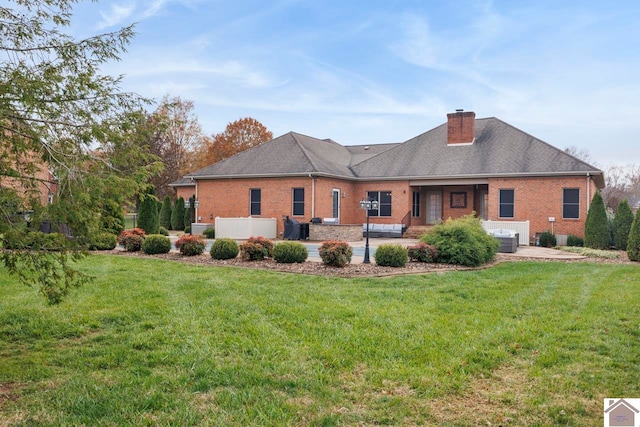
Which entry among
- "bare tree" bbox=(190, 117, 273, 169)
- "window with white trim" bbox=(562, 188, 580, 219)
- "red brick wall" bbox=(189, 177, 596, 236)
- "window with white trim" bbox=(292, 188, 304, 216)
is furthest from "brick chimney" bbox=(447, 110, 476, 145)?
"bare tree" bbox=(190, 117, 273, 169)

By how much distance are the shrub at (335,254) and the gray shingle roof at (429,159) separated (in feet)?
38.7

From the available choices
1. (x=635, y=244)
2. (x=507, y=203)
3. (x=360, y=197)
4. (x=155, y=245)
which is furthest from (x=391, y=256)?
(x=360, y=197)

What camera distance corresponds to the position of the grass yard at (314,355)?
3.69 meters

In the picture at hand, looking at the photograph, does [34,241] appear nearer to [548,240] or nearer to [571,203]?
[548,240]

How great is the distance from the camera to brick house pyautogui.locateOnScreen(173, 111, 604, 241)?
22.2 m

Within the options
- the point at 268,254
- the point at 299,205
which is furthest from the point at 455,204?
the point at 268,254

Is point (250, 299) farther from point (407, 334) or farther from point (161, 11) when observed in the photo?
point (161, 11)

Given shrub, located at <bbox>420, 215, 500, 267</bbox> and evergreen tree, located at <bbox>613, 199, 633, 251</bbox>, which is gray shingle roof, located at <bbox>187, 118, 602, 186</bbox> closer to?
evergreen tree, located at <bbox>613, 199, 633, 251</bbox>

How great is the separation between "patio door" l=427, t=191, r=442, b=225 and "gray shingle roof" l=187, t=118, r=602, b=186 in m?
2.26

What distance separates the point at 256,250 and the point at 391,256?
356cm

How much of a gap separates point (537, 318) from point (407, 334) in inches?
83.6

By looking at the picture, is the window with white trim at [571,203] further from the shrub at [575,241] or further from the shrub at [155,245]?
the shrub at [155,245]

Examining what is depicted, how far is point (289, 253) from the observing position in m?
12.4

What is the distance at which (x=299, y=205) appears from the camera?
24.3 m
